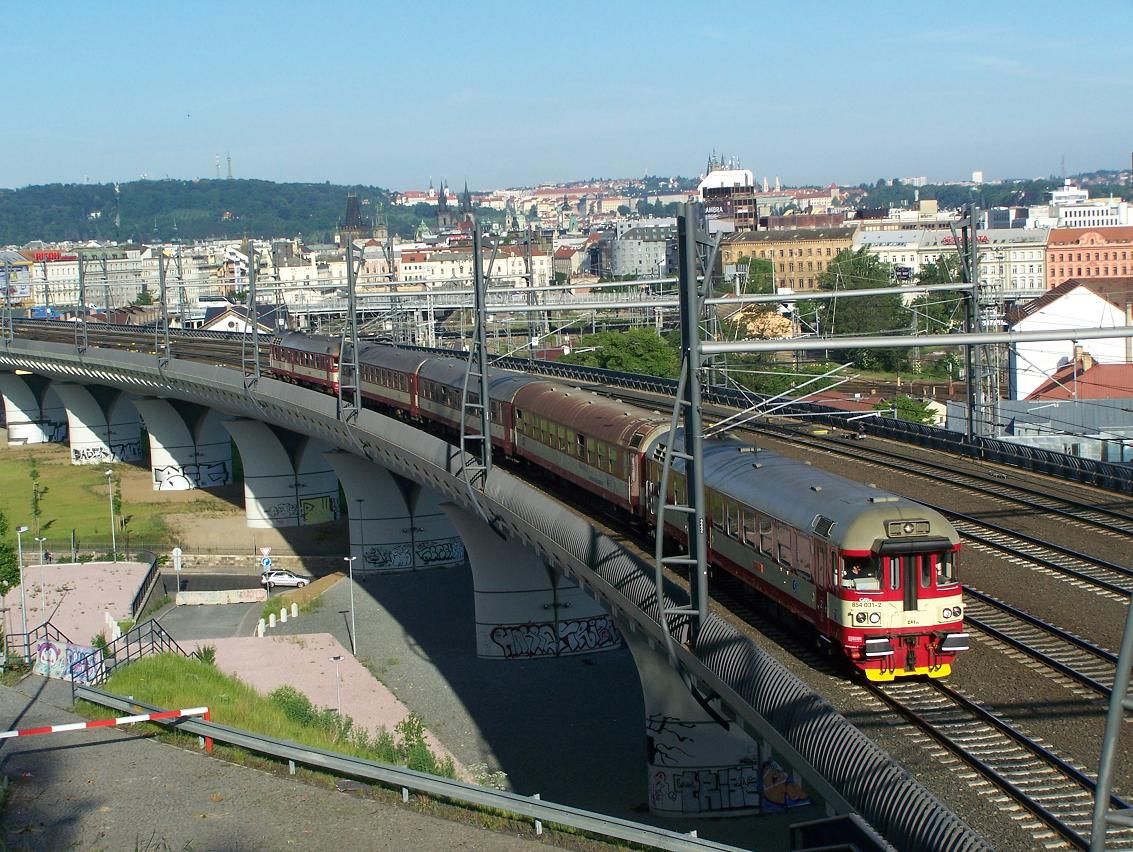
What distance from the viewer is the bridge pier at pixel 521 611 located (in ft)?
128

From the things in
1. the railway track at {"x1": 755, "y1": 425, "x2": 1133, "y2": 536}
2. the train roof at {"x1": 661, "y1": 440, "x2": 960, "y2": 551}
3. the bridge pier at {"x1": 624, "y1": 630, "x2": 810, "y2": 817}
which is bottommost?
the bridge pier at {"x1": 624, "y1": 630, "x2": 810, "y2": 817}

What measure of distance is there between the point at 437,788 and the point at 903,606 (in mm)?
6368

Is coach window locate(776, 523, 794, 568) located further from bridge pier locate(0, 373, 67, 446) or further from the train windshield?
bridge pier locate(0, 373, 67, 446)

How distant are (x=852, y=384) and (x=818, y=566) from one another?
58196 mm

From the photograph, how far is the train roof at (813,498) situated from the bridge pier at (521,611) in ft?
51.7

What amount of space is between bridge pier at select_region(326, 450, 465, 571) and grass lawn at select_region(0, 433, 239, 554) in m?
14.6

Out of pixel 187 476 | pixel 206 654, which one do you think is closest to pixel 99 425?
pixel 187 476

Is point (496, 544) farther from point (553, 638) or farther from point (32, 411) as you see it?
point (32, 411)

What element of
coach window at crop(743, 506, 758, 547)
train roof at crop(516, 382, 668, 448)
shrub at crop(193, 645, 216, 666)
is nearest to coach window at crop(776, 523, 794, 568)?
coach window at crop(743, 506, 758, 547)

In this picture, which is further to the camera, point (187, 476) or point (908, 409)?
point (187, 476)

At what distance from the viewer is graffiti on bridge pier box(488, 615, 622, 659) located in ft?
128

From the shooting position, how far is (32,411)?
92938mm

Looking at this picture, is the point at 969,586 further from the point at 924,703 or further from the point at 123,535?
the point at 123,535

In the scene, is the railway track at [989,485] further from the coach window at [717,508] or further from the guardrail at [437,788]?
the guardrail at [437,788]
